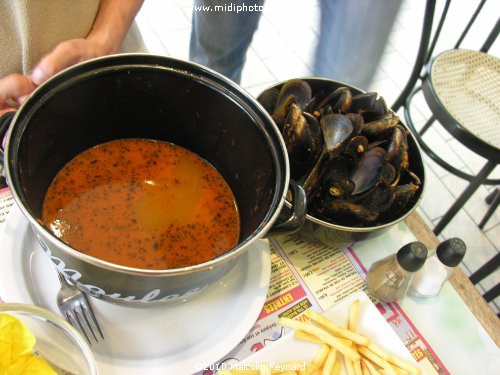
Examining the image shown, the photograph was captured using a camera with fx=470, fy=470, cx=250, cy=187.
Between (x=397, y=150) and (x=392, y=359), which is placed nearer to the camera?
(x=392, y=359)

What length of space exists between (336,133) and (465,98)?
0.78 meters

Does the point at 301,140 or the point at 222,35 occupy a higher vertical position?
the point at 301,140

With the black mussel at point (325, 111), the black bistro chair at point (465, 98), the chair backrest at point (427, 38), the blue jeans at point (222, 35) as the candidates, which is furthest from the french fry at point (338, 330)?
the blue jeans at point (222, 35)

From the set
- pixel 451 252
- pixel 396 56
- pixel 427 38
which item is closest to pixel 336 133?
pixel 451 252

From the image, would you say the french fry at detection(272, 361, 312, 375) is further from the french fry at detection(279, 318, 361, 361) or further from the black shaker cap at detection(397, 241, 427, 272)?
the black shaker cap at detection(397, 241, 427, 272)

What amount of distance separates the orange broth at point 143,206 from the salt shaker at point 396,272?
0.84 feet

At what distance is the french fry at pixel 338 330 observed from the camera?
0.66 metres

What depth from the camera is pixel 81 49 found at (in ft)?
2.75

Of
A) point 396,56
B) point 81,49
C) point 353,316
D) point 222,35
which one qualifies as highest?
point 81,49

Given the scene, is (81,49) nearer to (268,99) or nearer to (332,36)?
(268,99)

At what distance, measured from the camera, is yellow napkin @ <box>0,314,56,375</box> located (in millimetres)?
496

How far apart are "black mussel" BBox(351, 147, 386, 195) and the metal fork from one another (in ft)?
1.39

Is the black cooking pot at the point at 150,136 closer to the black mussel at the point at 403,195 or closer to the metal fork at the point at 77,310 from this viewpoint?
the metal fork at the point at 77,310

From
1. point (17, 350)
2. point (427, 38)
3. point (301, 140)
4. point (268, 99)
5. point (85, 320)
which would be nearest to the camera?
point (17, 350)
